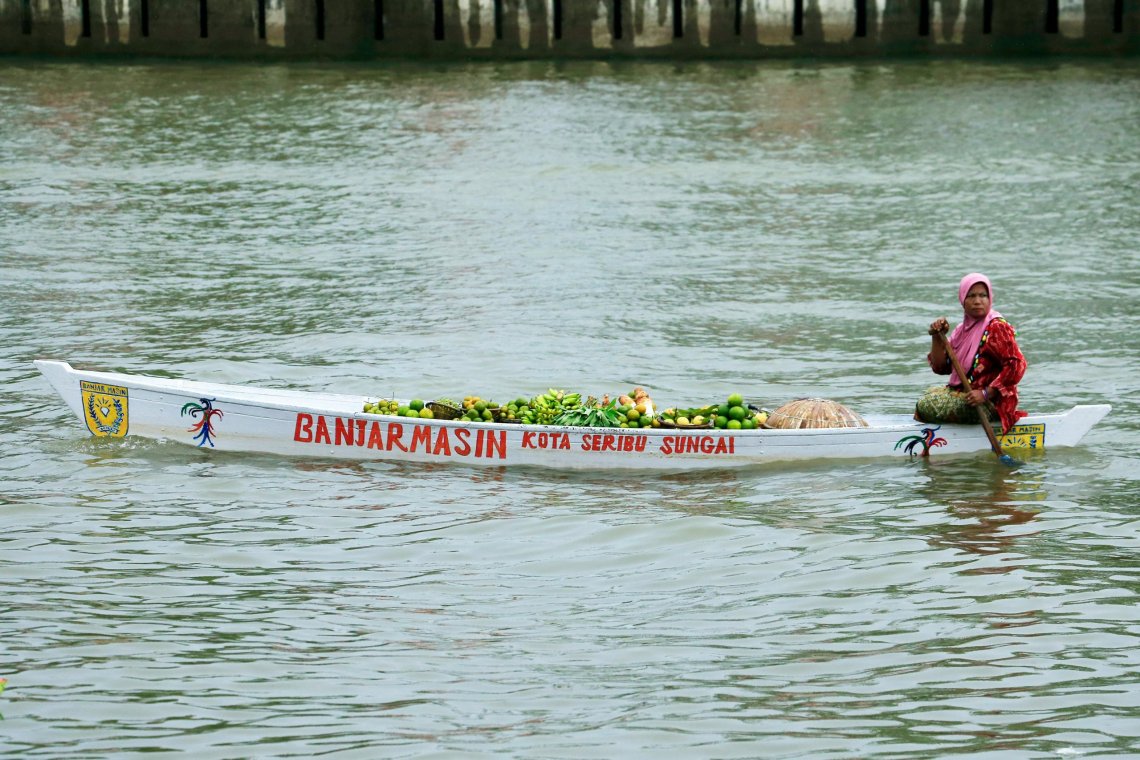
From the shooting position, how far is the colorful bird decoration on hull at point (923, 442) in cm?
1188

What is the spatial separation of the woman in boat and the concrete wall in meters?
21.0

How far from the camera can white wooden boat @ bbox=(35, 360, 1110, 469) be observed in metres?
Answer: 11.7

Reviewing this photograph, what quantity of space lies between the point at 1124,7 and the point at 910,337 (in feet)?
60.4

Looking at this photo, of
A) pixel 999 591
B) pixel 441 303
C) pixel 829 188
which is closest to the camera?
pixel 999 591

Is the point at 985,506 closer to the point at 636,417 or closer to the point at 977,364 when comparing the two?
the point at 977,364

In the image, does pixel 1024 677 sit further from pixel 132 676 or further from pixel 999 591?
pixel 132 676

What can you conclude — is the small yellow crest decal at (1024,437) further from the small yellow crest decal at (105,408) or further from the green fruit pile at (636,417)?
the small yellow crest decal at (105,408)

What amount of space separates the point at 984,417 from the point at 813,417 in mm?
1192

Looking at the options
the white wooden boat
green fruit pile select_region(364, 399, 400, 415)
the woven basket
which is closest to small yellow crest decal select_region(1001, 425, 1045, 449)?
the white wooden boat

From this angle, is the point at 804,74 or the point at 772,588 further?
the point at 804,74

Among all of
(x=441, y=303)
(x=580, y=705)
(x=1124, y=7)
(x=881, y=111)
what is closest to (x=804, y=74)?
(x=881, y=111)

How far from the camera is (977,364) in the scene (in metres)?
11.6

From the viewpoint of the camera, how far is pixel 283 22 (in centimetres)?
3206

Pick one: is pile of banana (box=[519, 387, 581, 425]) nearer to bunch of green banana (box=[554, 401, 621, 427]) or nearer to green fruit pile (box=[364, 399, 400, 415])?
bunch of green banana (box=[554, 401, 621, 427])
